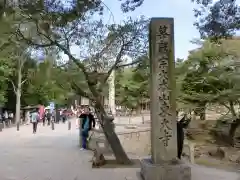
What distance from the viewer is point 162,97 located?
30.3ft

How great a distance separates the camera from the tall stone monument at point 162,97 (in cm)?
908

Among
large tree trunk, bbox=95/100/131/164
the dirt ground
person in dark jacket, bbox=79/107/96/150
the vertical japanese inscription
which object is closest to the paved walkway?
large tree trunk, bbox=95/100/131/164

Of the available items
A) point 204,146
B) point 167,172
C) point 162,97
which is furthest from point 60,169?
point 204,146

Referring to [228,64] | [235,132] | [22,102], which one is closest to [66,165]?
[228,64]

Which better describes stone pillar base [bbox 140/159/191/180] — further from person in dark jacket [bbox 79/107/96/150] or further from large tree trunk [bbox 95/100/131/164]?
person in dark jacket [bbox 79/107/96/150]

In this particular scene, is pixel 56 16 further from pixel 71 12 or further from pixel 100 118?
pixel 100 118

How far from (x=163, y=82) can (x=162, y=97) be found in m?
0.35

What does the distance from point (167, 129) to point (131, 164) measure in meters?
3.25

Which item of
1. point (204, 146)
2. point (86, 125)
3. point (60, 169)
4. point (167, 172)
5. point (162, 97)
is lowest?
point (204, 146)

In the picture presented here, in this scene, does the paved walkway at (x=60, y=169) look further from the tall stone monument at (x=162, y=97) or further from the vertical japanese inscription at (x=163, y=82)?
the vertical japanese inscription at (x=163, y=82)

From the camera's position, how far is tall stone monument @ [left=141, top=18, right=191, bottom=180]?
9078 millimetres

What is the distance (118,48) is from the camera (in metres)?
12.6

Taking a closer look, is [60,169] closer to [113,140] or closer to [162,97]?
[113,140]

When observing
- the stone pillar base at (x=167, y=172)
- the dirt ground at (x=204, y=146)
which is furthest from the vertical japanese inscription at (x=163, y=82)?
the dirt ground at (x=204, y=146)
